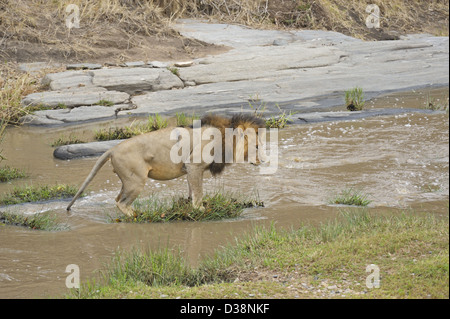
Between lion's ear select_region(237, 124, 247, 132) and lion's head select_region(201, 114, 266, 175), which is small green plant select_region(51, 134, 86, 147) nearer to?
lion's head select_region(201, 114, 266, 175)

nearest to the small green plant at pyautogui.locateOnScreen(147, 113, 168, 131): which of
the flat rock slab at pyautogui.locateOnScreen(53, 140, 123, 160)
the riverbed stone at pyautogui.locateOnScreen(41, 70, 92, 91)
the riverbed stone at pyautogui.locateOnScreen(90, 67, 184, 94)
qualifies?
the flat rock slab at pyautogui.locateOnScreen(53, 140, 123, 160)

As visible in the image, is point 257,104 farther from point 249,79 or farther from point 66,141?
point 66,141

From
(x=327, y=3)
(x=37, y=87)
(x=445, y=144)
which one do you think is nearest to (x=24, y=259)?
(x=445, y=144)

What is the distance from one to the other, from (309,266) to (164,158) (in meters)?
2.50

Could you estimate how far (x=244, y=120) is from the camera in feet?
22.4

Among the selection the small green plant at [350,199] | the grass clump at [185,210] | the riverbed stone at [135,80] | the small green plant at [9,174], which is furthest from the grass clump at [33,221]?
the riverbed stone at [135,80]

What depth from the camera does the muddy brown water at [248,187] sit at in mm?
5875

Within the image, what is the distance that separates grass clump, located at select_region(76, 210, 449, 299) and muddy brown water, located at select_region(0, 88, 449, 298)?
396 millimetres

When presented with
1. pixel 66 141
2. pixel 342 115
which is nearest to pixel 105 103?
pixel 66 141

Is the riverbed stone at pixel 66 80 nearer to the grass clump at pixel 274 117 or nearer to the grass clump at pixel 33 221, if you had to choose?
the grass clump at pixel 274 117

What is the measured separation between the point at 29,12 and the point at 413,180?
12890 millimetres

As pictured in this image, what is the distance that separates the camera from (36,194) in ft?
→ 25.3

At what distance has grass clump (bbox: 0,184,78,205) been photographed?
→ 753cm
